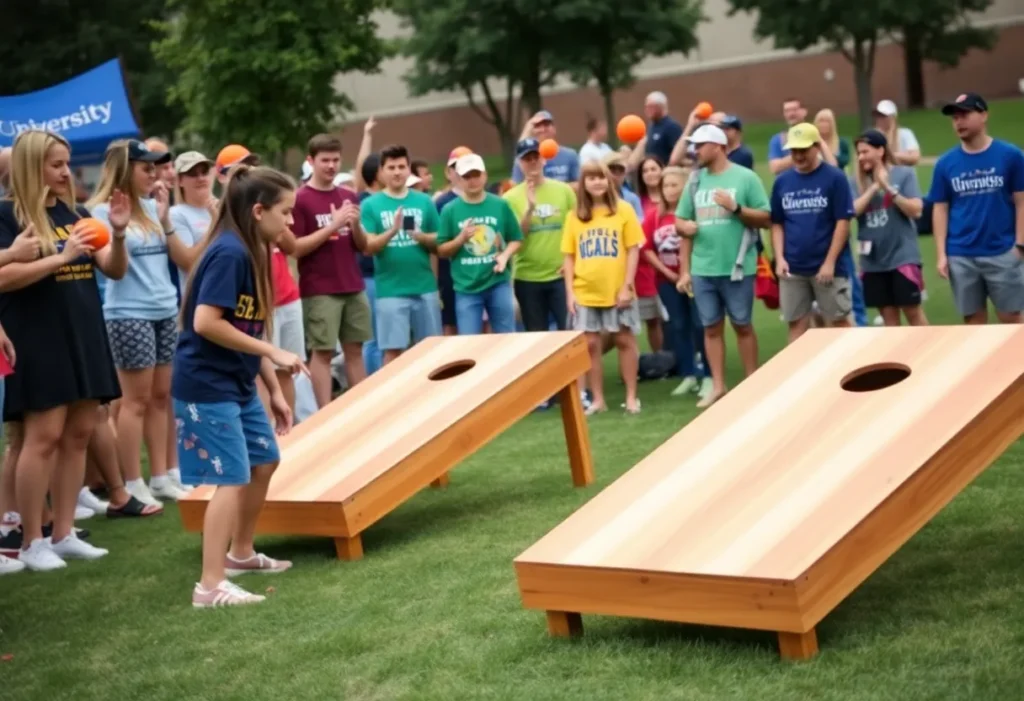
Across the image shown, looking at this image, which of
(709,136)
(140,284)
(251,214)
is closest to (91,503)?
(140,284)

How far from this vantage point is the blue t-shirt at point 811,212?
1086 centimetres

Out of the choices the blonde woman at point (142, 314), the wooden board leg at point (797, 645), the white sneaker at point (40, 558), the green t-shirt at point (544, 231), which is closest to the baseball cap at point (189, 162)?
the blonde woman at point (142, 314)

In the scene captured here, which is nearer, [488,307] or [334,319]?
[334,319]

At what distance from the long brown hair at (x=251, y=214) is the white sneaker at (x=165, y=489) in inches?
135

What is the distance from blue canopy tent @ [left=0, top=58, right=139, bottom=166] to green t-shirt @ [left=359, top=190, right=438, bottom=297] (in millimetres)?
4043

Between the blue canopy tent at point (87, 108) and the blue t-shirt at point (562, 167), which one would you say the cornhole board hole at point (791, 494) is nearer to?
the blue t-shirt at point (562, 167)

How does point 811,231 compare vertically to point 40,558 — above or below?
above

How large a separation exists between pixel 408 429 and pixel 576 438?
49.0 inches

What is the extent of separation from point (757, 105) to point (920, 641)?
47.2 meters

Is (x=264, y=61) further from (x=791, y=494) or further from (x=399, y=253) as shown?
(x=791, y=494)

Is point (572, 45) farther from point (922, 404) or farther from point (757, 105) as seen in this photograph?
point (922, 404)

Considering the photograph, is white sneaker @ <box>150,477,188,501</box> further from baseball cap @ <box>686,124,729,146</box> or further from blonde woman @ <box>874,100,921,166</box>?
blonde woman @ <box>874,100,921,166</box>

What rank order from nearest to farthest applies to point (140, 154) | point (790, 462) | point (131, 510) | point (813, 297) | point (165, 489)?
point (790, 462)
point (140, 154)
point (131, 510)
point (165, 489)
point (813, 297)

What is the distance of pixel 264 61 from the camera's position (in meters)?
36.7
